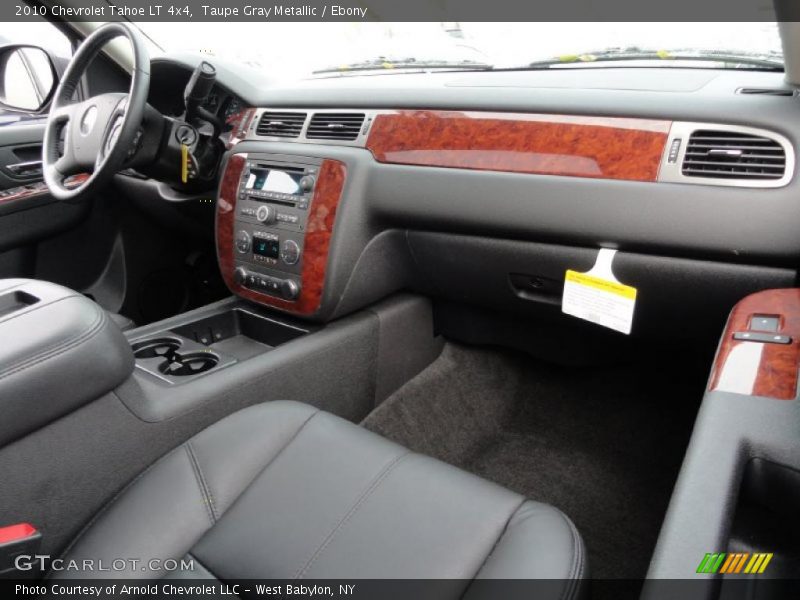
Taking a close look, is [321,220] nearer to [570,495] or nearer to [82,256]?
[570,495]

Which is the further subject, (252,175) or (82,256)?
(82,256)

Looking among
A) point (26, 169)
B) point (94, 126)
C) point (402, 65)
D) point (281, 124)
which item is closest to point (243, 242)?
point (281, 124)

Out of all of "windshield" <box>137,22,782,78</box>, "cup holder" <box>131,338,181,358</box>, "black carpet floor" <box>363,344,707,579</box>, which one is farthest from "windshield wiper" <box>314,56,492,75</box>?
"cup holder" <box>131,338,181,358</box>

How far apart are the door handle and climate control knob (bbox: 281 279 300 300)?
3.83 ft

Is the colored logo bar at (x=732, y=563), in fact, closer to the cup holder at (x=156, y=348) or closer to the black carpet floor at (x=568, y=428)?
the black carpet floor at (x=568, y=428)

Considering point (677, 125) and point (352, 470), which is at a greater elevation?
point (677, 125)

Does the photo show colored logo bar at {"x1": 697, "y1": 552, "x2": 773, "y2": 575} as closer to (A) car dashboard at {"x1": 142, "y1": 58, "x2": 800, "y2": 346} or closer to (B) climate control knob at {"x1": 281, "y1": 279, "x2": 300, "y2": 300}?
(A) car dashboard at {"x1": 142, "y1": 58, "x2": 800, "y2": 346}

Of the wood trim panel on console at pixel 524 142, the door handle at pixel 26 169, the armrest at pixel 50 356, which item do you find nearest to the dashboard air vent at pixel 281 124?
the wood trim panel on console at pixel 524 142

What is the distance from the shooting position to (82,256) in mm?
2113

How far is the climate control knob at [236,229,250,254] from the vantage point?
1.54 metres

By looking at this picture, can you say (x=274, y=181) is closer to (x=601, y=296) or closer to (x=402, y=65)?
(x=402, y=65)

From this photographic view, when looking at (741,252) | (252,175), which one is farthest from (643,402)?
(252,175)

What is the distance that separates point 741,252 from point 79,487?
1.14m

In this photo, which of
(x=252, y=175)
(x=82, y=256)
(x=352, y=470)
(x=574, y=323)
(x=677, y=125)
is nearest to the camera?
(x=352, y=470)
